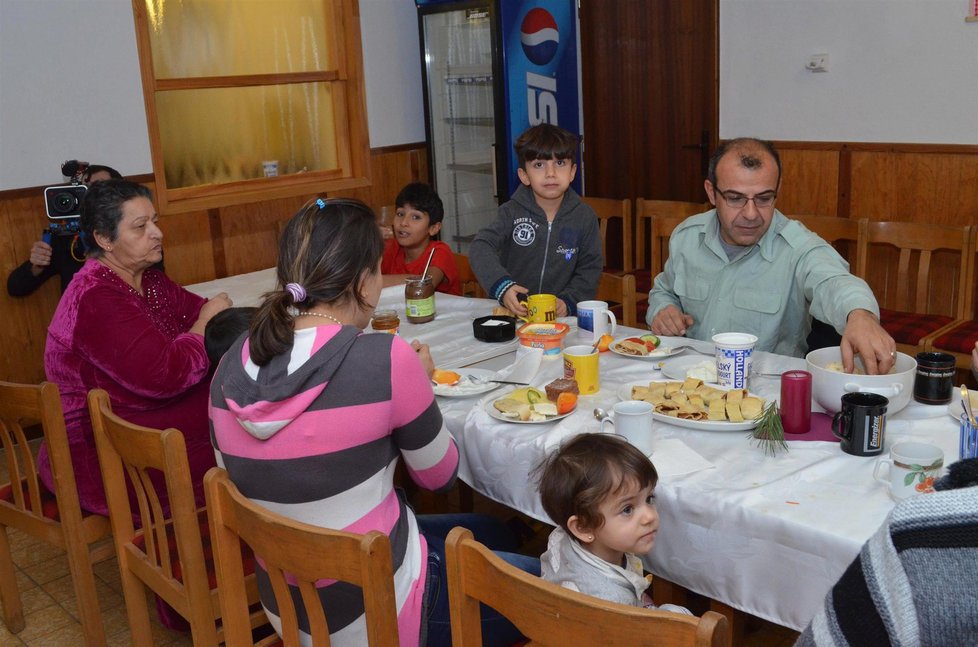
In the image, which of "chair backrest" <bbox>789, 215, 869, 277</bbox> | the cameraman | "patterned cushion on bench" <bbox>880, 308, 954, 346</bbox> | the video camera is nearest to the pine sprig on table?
"patterned cushion on bench" <bbox>880, 308, 954, 346</bbox>

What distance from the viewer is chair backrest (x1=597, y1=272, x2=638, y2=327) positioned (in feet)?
9.20

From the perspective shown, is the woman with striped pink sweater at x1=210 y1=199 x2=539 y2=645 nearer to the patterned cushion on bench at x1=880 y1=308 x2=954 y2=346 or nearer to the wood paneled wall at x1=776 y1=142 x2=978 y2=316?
the patterned cushion on bench at x1=880 y1=308 x2=954 y2=346

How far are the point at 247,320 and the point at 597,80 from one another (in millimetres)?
3661

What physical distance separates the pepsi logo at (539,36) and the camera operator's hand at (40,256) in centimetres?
263

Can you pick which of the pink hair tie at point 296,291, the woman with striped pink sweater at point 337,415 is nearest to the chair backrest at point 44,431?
the woman with striped pink sweater at point 337,415

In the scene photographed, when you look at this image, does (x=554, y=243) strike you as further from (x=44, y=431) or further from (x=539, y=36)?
(x=539, y=36)

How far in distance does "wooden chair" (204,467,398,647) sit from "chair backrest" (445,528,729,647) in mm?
120

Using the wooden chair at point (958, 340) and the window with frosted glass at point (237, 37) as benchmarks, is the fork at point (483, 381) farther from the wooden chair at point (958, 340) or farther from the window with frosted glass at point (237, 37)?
the window with frosted glass at point (237, 37)

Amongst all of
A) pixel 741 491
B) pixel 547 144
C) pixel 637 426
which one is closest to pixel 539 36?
pixel 547 144

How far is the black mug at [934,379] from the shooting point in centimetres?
187

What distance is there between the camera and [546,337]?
240cm

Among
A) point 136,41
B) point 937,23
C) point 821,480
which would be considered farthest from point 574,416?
point 136,41

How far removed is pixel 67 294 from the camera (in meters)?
2.38

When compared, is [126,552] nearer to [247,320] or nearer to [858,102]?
[247,320]
